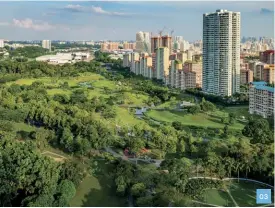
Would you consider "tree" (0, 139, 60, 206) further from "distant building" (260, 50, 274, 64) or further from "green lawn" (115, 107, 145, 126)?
"distant building" (260, 50, 274, 64)

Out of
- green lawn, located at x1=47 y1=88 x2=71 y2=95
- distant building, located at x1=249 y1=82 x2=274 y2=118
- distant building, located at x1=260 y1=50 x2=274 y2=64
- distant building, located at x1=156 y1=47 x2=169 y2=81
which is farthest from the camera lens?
distant building, located at x1=260 y1=50 x2=274 y2=64

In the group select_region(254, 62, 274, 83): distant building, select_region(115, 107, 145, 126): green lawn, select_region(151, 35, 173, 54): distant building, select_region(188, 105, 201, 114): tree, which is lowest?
select_region(115, 107, 145, 126): green lawn

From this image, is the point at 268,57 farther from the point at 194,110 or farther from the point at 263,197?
the point at 263,197

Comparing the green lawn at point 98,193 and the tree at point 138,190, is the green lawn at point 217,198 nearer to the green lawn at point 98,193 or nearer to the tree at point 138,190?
the tree at point 138,190

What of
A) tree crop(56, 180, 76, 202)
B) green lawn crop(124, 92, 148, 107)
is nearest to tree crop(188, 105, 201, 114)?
green lawn crop(124, 92, 148, 107)

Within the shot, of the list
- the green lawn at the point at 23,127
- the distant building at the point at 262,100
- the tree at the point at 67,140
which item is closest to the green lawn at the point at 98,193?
the tree at the point at 67,140

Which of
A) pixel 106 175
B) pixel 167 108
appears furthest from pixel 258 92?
pixel 106 175

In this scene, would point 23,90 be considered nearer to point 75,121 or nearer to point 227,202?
point 75,121
